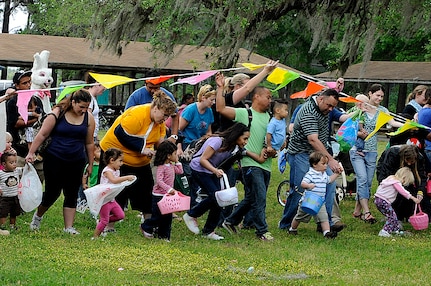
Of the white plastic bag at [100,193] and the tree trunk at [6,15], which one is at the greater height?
the white plastic bag at [100,193]

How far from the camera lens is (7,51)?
3014 cm

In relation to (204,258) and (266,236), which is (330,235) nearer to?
(266,236)

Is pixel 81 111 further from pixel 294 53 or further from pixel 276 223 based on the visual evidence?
pixel 294 53

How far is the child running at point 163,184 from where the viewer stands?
28.5 feet

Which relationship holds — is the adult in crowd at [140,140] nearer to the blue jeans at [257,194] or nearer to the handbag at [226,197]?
the handbag at [226,197]

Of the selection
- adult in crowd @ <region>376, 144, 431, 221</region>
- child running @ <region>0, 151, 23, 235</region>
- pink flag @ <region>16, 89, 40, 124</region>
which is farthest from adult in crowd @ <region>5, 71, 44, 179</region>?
adult in crowd @ <region>376, 144, 431, 221</region>

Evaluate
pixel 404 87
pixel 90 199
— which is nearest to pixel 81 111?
pixel 90 199

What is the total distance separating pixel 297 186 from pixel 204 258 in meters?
2.32

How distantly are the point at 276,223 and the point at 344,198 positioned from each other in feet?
9.32

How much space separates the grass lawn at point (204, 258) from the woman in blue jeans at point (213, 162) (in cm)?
31

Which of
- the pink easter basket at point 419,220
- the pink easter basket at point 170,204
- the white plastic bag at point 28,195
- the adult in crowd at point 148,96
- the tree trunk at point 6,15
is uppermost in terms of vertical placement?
the adult in crowd at point 148,96

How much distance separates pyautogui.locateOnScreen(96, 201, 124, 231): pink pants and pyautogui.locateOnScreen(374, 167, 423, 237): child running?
3248 millimetres

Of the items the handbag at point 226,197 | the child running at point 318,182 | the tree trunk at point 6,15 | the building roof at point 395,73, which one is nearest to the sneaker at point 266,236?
the child running at point 318,182

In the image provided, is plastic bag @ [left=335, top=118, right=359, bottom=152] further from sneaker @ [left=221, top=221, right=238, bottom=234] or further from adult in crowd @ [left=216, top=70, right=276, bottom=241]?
sneaker @ [left=221, top=221, right=238, bottom=234]
